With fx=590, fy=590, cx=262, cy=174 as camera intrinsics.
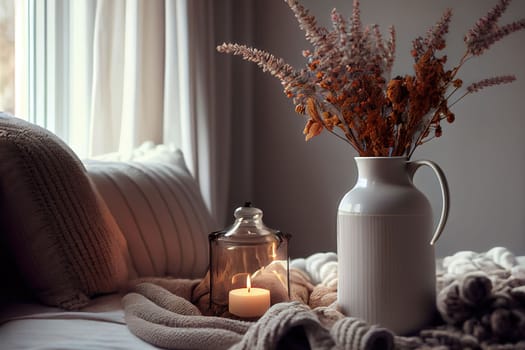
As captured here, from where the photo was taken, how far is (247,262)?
1083 millimetres

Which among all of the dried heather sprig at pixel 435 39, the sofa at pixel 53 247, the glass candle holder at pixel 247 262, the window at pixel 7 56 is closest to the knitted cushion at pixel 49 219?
the sofa at pixel 53 247

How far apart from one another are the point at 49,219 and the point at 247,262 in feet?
1.31

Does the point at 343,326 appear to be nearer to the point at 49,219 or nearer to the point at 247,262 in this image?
the point at 247,262

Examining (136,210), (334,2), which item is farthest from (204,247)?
(334,2)

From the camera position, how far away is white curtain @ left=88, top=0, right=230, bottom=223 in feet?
7.23

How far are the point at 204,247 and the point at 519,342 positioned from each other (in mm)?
944

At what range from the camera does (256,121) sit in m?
2.97

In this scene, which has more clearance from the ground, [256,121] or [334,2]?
[334,2]

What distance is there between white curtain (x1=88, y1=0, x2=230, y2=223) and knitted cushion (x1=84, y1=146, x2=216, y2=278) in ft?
2.12

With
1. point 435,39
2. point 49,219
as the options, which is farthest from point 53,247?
point 435,39

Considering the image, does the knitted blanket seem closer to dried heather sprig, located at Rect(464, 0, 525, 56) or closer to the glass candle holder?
the glass candle holder

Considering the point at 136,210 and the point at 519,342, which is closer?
the point at 519,342

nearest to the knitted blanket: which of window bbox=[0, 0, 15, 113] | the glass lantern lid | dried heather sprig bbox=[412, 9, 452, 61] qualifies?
the glass lantern lid

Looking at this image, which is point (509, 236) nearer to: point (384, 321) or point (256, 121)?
point (256, 121)
